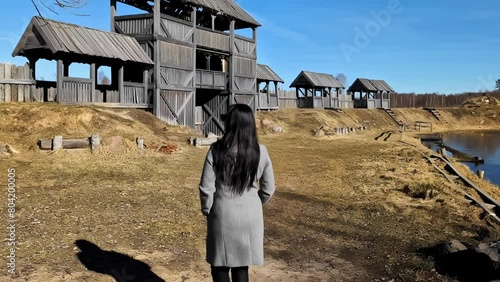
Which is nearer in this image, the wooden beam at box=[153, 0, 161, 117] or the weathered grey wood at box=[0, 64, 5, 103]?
the weathered grey wood at box=[0, 64, 5, 103]

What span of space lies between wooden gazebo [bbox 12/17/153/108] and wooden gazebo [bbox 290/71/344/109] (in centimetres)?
2805

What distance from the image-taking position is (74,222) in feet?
27.4

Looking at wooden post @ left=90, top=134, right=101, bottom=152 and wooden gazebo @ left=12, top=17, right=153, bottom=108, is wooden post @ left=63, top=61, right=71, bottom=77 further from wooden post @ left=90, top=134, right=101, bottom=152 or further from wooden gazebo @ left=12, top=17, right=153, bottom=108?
→ wooden post @ left=90, top=134, right=101, bottom=152

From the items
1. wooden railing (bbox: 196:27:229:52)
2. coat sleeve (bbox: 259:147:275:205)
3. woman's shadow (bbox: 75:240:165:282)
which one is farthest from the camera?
wooden railing (bbox: 196:27:229:52)

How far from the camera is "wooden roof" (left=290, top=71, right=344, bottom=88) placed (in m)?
47.2

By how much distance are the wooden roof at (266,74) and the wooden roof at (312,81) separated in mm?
7578

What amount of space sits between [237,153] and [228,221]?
0.64m

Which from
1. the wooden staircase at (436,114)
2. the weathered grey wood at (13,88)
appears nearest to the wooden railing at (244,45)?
the weathered grey wood at (13,88)

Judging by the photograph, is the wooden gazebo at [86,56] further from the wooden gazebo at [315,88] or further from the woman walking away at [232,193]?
the wooden gazebo at [315,88]

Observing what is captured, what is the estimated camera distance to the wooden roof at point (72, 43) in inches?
688

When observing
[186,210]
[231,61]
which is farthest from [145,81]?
[186,210]

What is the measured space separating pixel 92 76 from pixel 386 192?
1382 centimetres

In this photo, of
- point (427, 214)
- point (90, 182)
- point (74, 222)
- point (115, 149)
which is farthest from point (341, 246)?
point (115, 149)

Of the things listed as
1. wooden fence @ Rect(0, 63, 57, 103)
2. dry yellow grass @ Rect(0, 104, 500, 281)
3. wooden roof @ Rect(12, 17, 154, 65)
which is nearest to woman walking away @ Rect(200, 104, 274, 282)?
dry yellow grass @ Rect(0, 104, 500, 281)
